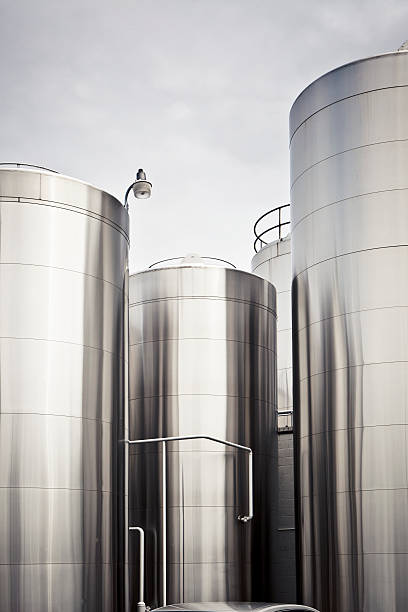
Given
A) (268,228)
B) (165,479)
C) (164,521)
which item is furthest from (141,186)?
(268,228)

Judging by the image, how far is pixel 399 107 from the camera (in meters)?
14.6

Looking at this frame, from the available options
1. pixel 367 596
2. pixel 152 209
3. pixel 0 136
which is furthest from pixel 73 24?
pixel 367 596

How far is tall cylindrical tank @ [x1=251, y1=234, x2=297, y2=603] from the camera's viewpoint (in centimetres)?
2144

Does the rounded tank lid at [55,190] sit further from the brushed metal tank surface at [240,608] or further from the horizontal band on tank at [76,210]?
the brushed metal tank surface at [240,608]

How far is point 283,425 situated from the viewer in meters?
23.8

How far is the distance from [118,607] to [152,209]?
61.6ft

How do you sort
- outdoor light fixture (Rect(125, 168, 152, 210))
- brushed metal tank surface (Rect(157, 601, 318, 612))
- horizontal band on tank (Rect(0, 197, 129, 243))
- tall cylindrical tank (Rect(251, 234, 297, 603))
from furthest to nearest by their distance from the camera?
1. tall cylindrical tank (Rect(251, 234, 297, 603))
2. outdoor light fixture (Rect(125, 168, 152, 210))
3. horizontal band on tank (Rect(0, 197, 129, 243))
4. brushed metal tank surface (Rect(157, 601, 318, 612))

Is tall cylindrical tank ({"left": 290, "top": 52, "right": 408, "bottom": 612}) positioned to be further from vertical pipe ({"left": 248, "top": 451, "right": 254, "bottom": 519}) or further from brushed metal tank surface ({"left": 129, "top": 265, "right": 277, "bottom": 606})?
brushed metal tank surface ({"left": 129, "top": 265, "right": 277, "bottom": 606})

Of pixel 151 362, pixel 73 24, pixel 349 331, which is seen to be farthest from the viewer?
pixel 73 24

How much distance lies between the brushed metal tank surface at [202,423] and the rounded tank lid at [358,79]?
Answer: 5539 mm

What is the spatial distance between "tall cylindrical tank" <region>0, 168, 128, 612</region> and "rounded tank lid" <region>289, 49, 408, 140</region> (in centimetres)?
409

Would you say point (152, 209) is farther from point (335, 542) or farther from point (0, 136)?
point (335, 542)

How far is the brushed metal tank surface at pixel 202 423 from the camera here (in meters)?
18.7

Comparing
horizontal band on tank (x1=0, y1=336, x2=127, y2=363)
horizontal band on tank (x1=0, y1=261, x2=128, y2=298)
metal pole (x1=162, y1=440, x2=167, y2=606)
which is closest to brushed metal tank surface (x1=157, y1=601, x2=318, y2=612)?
horizontal band on tank (x1=0, y1=336, x2=127, y2=363)
